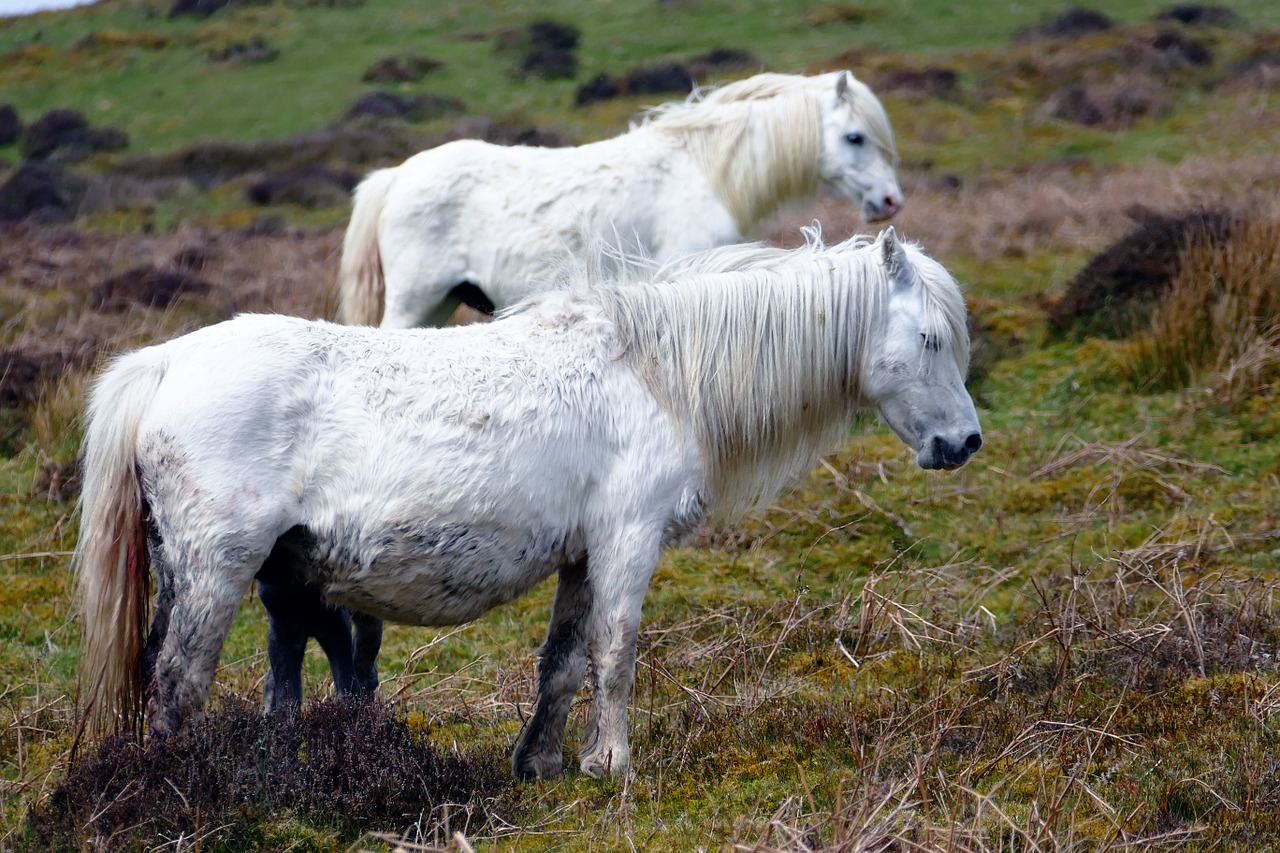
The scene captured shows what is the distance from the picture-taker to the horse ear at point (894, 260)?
4.02 m

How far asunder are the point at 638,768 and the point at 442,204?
4.10 meters

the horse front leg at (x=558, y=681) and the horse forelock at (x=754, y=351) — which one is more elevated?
the horse forelock at (x=754, y=351)

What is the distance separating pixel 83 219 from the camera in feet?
55.3

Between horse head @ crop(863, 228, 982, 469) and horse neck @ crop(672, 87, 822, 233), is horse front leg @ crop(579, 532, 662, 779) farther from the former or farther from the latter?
horse neck @ crop(672, 87, 822, 233)

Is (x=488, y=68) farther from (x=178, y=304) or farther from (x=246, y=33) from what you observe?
(x=178, y=304)

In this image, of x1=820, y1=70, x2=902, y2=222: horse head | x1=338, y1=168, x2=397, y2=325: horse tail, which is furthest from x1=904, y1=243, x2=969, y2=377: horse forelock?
x1=338, y1=168, x2=397, y2=325: horse tail

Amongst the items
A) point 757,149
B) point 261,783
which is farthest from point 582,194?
point 261,783

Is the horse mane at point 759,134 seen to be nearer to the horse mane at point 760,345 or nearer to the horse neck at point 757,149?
the horse neck at point 757,149

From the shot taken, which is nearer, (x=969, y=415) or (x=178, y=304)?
(x=969, y=415)

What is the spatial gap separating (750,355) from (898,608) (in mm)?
1892

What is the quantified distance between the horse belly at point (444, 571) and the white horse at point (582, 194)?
3.22 meters

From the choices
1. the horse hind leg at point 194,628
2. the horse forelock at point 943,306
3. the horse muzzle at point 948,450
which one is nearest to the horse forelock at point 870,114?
the horse forelock at point 943,306

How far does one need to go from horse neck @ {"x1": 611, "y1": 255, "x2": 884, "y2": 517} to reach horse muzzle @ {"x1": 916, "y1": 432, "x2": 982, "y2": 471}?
1.06ft

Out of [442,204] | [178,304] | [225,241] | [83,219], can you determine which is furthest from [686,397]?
[83,219]
